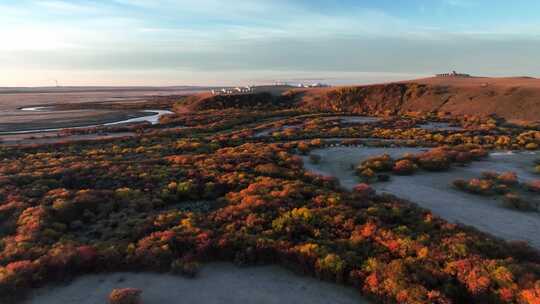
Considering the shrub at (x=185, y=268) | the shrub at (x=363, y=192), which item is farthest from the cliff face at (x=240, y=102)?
the shrub at (x=185, y=268)

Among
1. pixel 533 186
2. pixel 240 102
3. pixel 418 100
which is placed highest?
pixel 418 100

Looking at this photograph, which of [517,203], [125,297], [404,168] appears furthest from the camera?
[404,168]

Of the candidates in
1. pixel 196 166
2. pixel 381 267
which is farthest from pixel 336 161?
pixel 381 267

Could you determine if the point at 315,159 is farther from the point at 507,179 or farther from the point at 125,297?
the point at 125,297

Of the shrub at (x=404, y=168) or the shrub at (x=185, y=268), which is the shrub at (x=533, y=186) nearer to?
the shrub at (x=404, y=168)

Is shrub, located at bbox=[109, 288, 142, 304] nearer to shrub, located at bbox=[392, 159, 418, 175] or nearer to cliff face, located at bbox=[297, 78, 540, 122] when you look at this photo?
shrub, located at bbox=[392, 159, 418, 175]

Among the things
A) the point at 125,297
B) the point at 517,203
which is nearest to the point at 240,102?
the point at 517,203
